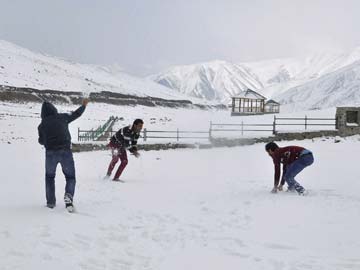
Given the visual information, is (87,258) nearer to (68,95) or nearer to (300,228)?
(300,228)

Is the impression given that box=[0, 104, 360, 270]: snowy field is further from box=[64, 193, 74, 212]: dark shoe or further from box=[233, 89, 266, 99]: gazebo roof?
box=[233, 89, 266, 99]: gazebo roof

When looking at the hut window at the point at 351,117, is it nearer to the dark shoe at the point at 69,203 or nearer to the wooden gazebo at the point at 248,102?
the dark shoe at the point at 69,203

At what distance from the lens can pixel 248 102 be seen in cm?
6331

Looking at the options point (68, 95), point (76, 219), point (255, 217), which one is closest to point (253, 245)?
point (255, 217)

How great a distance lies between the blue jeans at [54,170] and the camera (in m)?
6.91

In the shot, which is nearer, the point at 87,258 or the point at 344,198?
the point at 87,258

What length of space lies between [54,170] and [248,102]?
57.9m

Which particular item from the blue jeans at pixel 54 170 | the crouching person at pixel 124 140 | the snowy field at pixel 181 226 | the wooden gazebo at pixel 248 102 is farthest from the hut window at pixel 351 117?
the wooden gazebo at pixel 248 102

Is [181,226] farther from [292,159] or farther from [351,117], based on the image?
[351,117]

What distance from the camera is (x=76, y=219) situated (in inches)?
247

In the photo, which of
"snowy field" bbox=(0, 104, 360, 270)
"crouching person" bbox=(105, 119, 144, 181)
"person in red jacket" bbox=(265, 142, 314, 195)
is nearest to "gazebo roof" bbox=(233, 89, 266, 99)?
"snowy field" bbox=(0, 104, 360, 270)

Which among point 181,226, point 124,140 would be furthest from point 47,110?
point 124,140

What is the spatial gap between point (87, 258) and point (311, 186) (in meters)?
7.61

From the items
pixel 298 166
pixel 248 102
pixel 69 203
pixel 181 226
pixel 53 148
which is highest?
pixel 248 102
